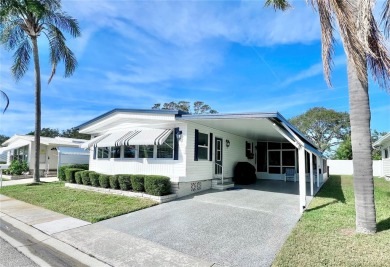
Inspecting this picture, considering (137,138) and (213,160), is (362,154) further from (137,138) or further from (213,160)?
(137,138)

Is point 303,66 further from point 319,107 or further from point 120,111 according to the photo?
point 319,107

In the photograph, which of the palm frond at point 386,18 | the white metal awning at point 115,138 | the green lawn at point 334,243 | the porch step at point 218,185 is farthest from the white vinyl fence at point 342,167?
the palm frond at point 386,18

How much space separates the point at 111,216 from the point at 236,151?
10.6 m

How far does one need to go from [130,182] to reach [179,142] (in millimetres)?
2872

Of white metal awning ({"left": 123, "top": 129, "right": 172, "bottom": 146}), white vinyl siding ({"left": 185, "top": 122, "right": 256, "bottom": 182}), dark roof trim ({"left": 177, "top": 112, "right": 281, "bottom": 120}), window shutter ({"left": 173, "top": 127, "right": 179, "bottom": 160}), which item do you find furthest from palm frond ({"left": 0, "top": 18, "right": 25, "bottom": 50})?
white vinyl siding ({"left": 185, "top": 122, "right": 256, "bottom": 182})

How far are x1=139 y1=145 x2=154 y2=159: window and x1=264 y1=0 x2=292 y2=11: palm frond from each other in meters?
8.05

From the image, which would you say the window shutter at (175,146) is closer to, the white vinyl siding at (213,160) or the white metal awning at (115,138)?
the white vinyl siding at (213,160)

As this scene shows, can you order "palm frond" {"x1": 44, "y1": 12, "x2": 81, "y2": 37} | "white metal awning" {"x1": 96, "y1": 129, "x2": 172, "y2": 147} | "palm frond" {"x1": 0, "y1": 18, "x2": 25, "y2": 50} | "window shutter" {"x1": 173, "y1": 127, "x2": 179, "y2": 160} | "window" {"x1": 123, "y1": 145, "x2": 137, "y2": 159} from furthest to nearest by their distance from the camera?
"palm frond" {"x1": 44, "y1": 12, "x2": 81, "y2": 37}, "palm frond" {"x1": 0, "y1": 18, "x2": 25, "y2": 50}, "window" {"x1": 123, "y1": 145, "x2": 137, "y2": 159}, "window shutter" {"x1": 173, "y1": 127, "x2": 179, "y2": 160}, "white metal awning" {"x1": 96, "y1": 129, "x2": 172, "y2": 147}

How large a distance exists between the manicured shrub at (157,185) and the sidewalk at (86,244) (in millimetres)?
3310

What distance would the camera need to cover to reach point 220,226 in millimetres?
6801

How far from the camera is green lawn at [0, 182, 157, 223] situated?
26.5 ft

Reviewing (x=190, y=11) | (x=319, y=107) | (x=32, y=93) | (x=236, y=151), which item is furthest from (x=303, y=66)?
(x=319, y=107)

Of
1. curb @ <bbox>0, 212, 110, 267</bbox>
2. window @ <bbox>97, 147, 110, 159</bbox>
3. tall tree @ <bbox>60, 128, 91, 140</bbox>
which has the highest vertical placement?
tall tree @ <bbox>60, 128, 91, 140</bbox>

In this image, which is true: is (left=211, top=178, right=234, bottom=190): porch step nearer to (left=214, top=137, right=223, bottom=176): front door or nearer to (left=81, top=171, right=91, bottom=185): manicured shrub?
(left=214, top=137, right=223, bottom=176): front door
